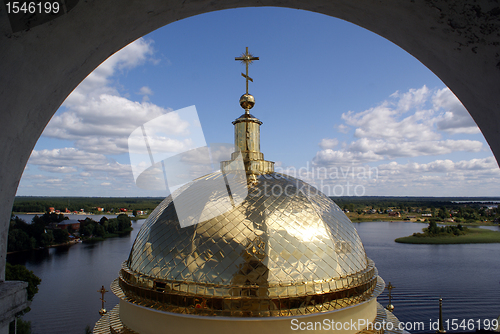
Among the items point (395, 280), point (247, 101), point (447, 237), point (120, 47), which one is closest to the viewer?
point (120, 47)

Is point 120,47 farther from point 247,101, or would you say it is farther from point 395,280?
point 395,280

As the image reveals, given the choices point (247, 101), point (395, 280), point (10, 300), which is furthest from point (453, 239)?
point (10, 300)

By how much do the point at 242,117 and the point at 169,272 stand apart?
13.1ft

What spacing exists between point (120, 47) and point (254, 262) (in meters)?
3.21

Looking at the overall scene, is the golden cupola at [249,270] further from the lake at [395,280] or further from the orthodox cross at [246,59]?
the lake at [395,280]

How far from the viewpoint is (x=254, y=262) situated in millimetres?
4117

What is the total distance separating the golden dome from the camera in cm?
394

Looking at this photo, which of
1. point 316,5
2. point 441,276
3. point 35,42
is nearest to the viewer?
point 35,42

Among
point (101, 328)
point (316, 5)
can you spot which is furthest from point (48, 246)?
point (316, 5)

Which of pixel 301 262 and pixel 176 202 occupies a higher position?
pixel 176 202

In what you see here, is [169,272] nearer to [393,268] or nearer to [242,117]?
[242,117]

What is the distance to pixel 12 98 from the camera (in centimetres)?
167

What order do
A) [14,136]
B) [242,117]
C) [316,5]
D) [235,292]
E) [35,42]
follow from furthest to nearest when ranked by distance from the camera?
[242,117] < [235,292] < [316,5] < [14,136] < [35,42]

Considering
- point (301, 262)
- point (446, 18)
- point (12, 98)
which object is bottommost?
point (301, 262)
